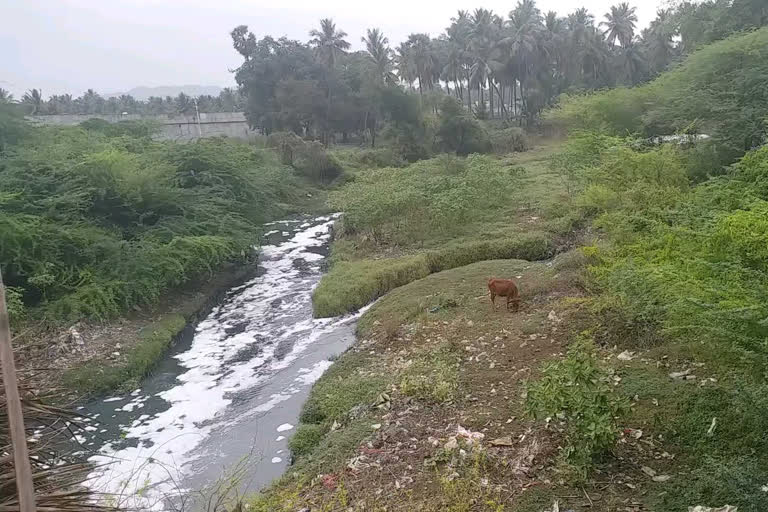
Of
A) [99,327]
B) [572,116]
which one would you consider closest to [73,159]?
[99,327]

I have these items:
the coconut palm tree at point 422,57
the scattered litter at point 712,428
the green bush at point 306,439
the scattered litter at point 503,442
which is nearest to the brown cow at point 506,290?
the green bush at point 306,439

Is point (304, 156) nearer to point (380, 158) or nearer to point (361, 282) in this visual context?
point (380, 158)

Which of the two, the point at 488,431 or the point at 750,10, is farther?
the point at 750,10

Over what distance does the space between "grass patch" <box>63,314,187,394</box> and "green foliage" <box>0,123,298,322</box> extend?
1390 mm

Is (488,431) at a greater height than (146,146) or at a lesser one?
lesser

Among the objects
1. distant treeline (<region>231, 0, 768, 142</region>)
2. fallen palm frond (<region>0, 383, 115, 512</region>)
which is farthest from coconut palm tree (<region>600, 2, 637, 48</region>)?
fallen palm frond (<region>0, 383, 115, 512</region>)

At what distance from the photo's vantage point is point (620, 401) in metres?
6.00

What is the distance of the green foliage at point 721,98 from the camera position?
46.0ft

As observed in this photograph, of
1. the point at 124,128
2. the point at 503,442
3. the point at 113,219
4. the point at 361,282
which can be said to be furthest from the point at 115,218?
the point at 503,442

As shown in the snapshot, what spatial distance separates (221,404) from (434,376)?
4539 millimetres

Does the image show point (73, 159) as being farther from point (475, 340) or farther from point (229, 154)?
point (475, 340)

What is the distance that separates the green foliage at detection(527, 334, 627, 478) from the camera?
227 inches

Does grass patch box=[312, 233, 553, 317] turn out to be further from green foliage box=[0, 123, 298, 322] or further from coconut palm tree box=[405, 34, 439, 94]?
coconut palm tree box=[405, 34, 439, 94]

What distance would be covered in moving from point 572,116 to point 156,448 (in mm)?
24032
